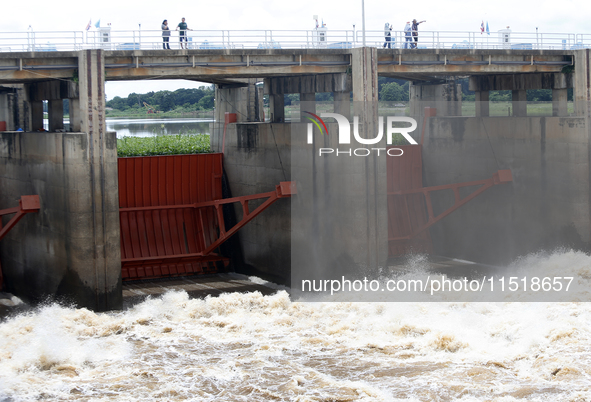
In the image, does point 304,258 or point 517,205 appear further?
point 517,205

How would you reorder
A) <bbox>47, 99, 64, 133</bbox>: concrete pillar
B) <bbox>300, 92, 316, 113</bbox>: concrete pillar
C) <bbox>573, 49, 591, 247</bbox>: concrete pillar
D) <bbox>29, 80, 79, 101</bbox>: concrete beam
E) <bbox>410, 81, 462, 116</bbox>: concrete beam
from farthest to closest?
<bbox>410, 81, 462, 116</bbox>: concrete beam
<bbox>573, 49, 591, 247</bbox>: concrete pillar
<bbox>300, 92, 316, 113</bbox>: concrete pillar
<bbox>47, 99, 64, 133</bbox>: concrete pillar
<bbox>29, 80, 79, 101</bbox>: concrete beam

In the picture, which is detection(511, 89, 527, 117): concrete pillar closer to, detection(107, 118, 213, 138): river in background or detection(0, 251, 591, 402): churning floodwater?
detection(0, 251, 591, 402): churning floodwater

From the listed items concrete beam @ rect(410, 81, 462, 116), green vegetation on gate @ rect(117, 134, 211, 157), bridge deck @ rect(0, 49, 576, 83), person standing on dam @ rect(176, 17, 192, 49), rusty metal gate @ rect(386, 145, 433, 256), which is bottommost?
rusty metal gate @ rect(386, 145, 433, 256)

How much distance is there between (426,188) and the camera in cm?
2750

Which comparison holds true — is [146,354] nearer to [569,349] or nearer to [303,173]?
[303,173]

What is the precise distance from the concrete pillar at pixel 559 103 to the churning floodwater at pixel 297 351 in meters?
7.39

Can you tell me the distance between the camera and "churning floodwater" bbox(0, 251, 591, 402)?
15195mm

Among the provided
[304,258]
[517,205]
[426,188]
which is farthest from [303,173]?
[517,205]

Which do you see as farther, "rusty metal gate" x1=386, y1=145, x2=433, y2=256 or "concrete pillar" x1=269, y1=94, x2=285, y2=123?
"rusty metal gate" x1=386, y1=145, x2=433, y2=256

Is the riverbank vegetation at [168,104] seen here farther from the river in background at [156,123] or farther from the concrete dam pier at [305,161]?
the concrete dam pier at [305,161]

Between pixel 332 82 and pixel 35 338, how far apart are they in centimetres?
1124

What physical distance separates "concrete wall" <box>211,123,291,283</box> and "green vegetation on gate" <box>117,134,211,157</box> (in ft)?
8.65

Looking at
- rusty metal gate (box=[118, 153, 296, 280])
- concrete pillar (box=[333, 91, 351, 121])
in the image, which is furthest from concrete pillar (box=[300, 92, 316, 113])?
rusty metal gate (box=[118, 153, 296, 280])

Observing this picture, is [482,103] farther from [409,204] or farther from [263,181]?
[263,181]
